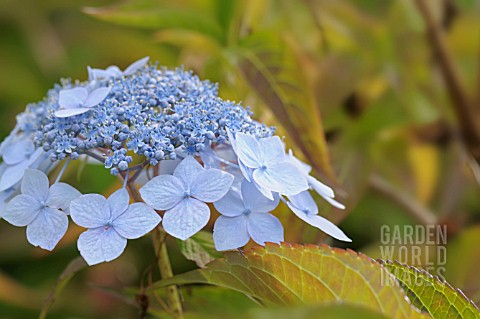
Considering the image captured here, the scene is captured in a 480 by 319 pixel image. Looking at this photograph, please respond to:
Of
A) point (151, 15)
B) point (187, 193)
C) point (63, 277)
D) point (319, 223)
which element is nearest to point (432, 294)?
point (319, 223)

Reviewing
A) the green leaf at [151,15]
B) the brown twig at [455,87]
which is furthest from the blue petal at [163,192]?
the brown twig at [455,87]

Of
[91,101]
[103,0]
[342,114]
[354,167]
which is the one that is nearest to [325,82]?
[342,114]

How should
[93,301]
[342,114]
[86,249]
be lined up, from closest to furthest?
1. [86,249]
2. [342,114]
3. [93,301]

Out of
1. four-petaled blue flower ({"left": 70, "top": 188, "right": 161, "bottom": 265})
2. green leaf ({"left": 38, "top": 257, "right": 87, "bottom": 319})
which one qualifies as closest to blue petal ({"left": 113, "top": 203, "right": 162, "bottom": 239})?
four-petaled blue flower ({"left": 70, "top": 188, "right": 161, "bottom": 265})

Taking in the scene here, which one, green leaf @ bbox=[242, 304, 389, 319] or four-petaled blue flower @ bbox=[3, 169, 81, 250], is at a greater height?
four-petaled blue flower @ bbox=[3, 169, 81, 250]

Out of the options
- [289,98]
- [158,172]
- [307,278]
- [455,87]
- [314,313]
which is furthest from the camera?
[455,87]

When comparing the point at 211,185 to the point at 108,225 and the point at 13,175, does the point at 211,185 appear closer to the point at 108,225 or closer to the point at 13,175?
the point at 108,225

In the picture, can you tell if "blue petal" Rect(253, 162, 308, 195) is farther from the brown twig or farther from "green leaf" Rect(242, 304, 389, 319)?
the brown twig

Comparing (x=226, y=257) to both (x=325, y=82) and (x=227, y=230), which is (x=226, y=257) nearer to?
(x=227, y=230)
